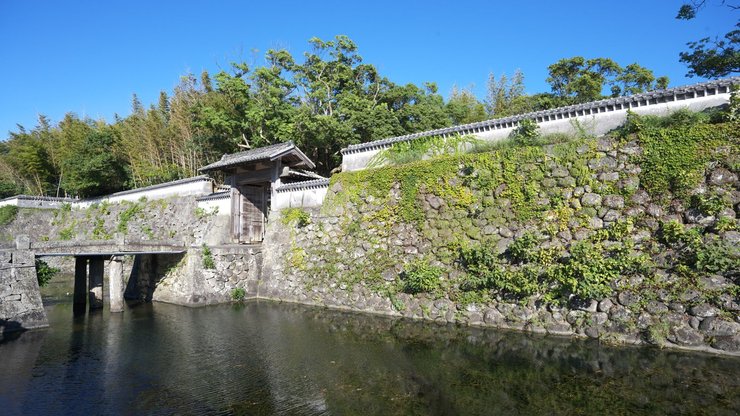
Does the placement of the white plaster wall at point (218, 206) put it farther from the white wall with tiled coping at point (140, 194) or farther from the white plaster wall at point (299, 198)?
the white plaster wall at point (299, 198)

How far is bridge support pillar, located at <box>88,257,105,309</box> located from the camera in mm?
14312

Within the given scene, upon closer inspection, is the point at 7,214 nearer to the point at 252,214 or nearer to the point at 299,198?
the point at 252,214

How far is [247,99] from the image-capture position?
23172 millimetres

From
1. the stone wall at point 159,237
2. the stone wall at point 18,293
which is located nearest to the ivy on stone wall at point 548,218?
the stone wall at point 159,237

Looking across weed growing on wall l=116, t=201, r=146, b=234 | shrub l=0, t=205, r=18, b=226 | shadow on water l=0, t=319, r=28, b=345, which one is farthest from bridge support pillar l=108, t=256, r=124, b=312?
shrub l=0, t=205, r=18, b=226

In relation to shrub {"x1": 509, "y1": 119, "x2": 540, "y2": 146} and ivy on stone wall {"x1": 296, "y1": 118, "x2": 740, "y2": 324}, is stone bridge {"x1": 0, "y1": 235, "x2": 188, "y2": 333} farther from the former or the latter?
shrub {"x1": 509, "y1": 119, "x2": 540, "y2": 146}

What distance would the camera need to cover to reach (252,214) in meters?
19.0

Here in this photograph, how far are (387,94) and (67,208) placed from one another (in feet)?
77.6

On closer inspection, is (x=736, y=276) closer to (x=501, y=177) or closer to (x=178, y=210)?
(x=501, y=177)

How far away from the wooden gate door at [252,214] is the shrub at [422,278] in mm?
9065

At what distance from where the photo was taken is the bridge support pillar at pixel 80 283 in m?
14.6

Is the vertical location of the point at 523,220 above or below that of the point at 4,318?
above

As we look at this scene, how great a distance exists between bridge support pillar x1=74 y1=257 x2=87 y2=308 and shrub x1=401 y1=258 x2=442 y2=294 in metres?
11.6

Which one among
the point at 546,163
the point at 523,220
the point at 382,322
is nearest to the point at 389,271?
the point at 382,322
